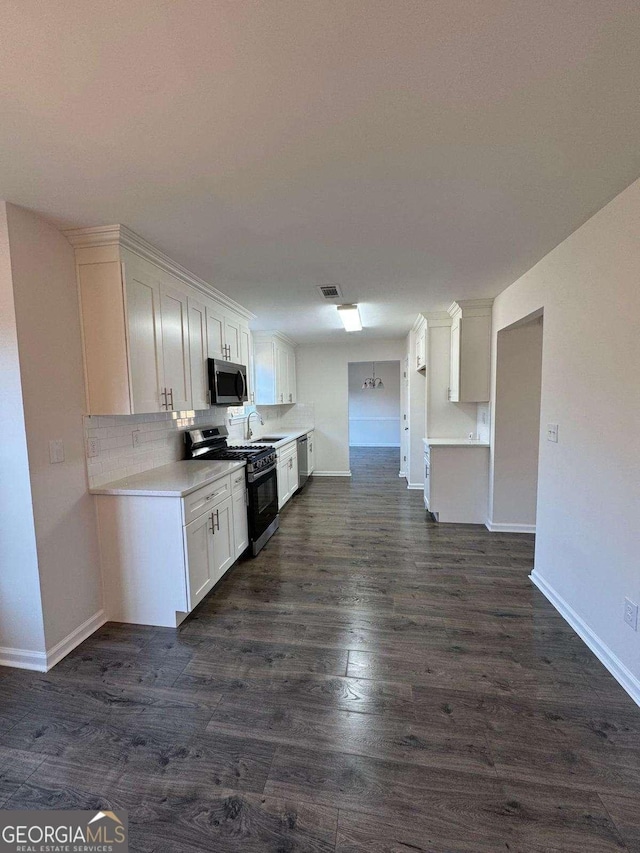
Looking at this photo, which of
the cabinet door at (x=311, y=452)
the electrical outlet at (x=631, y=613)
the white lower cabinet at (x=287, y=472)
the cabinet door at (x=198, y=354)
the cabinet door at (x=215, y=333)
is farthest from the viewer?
the cabinet door at (x=311, y=452)

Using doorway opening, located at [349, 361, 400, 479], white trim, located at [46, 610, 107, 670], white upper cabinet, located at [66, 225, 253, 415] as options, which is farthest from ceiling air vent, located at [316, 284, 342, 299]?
doorway opening, located at [349, 361, 400, 479]

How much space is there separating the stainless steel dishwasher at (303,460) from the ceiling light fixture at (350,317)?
186 centimetres

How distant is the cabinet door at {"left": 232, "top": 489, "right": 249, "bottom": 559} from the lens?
315 centimetres

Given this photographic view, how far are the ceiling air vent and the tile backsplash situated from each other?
1.77 meters

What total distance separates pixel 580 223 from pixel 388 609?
109 inches

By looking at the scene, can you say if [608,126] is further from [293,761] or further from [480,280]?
[293,761]

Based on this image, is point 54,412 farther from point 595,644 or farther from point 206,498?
point 595,644

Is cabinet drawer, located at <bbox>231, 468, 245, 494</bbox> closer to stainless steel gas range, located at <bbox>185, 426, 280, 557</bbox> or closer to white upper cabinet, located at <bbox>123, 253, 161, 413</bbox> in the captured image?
stainless steel gas range, located at <bbox>185, 426, 280, 557</bbox>

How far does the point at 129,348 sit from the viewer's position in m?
2.32

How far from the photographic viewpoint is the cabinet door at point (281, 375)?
18.4ft

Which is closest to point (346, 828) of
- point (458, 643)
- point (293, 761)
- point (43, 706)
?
point (293, 761)

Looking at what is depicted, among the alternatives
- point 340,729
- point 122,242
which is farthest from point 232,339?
point 340,729

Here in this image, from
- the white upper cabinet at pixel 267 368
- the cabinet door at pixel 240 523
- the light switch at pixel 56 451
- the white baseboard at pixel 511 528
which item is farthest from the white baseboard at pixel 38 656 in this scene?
the white baseboard at pixel 511 528

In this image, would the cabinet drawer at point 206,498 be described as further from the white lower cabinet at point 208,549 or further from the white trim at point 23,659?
the white trim at point 23,659
